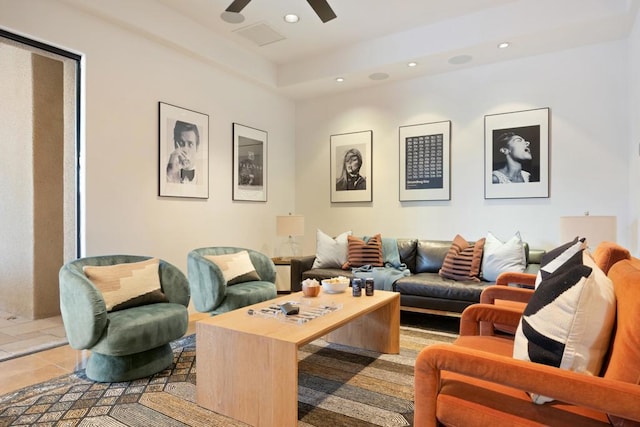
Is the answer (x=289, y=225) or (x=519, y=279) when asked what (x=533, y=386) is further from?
(x=289, y=225)

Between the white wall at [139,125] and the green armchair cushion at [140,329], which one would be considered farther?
the white wall at [139,125]

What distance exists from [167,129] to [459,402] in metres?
3.70

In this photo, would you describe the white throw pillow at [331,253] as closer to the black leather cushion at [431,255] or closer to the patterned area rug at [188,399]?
the black leather cushion at [431,255]

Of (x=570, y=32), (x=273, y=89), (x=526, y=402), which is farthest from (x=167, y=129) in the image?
(x=570, y=32)

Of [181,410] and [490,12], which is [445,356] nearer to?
[181,410]

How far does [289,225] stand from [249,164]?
98 centimetres

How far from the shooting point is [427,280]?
3.77m

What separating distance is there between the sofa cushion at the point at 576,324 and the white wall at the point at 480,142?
3.09 metres

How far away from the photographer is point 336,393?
238 cm

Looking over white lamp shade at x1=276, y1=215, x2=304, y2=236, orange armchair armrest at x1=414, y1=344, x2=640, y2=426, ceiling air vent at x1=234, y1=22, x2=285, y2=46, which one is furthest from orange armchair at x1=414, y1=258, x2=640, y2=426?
ceiling air vent at x1=234, y1=22, x2=285, y2=46

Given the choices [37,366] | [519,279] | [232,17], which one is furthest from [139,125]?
[519,279]

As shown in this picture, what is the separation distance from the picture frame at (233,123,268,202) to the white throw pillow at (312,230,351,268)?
1205 millimetres

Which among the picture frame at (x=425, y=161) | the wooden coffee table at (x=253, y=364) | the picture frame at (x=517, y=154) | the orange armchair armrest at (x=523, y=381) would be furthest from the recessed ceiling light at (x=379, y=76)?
the orange armchair armrest at (x=523, y=381)

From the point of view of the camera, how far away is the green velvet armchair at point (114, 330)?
240 centimetres
